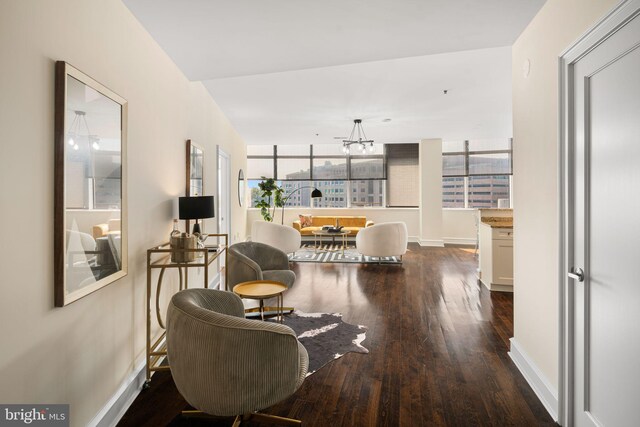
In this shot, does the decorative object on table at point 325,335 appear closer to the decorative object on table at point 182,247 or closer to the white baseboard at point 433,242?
the decorative object on table at point 182,247

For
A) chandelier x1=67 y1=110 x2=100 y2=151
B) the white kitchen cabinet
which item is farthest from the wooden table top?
the white kitchen cabinet

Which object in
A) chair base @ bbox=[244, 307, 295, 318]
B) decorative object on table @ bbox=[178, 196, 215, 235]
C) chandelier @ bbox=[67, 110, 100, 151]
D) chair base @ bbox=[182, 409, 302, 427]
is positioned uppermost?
chandelier @ bbox=[67, 110, 100, 151]

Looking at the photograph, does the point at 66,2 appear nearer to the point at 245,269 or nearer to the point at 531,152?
the point at 245,269

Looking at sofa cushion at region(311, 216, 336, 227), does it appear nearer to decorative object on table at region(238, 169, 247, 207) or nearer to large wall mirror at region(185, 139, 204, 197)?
decorative object on table at region(238, 169, 247, 207)

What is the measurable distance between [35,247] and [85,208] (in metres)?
0.37

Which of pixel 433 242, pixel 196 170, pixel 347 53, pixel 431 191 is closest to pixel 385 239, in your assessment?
pixel 433 242

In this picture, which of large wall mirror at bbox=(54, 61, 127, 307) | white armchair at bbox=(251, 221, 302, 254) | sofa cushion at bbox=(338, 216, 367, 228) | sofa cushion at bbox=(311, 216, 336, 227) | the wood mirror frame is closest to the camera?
large wall mirror at bbox=(54, 61, 127, 307)

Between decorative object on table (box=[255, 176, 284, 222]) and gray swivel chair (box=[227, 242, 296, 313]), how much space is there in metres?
4.75

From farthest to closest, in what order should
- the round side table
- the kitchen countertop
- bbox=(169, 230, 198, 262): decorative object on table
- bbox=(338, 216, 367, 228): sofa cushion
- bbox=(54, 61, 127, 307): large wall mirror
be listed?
bbox=(338, 216, 367, 228): sofa cushion
the kitchen countertop
the round side table
bbox=(169, 230, 198, 262): decorative object on table
bbox=(54, 61, 127, 307): large wall mirror

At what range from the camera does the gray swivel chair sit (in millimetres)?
3664

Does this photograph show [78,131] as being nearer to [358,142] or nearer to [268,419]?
[268,419]

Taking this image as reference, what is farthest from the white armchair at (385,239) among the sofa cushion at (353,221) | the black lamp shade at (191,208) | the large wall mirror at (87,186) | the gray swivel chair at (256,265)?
the large wall mirror at (87,186)

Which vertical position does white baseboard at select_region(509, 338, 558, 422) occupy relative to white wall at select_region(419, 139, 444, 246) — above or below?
below

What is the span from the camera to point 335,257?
7281 mm
